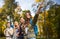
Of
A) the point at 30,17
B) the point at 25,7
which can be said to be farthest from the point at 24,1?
the point at 30,17

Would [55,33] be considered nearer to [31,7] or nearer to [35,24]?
[35,24]

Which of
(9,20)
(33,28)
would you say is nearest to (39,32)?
(33,28)

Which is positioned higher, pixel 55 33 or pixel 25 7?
pixel 25 7

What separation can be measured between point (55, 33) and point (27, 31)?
0.65 metres

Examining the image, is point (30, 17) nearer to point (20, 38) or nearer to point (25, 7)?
point (25, 7)

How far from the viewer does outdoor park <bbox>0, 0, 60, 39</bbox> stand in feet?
13.2

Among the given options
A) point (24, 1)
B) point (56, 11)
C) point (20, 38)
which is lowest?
point (20, 38)

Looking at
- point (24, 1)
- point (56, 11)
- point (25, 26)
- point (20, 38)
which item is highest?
point (24, 1)

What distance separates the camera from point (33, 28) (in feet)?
13.5

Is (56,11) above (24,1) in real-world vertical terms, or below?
below

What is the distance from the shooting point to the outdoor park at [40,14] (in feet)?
13.2

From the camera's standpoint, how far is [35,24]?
4.11m

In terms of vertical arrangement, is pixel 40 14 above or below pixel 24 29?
above

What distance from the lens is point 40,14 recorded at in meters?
4.10
